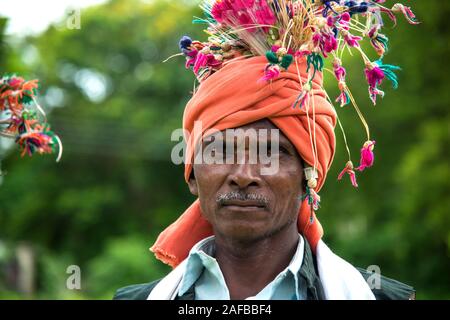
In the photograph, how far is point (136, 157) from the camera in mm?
30422

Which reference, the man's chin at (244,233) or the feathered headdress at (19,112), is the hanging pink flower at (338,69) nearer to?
the man's chin at (244,233)

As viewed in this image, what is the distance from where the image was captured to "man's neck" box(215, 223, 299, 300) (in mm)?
3590

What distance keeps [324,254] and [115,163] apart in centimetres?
2808

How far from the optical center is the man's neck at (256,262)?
359 centimetres

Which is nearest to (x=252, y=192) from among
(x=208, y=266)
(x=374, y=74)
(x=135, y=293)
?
(x=208, y=266)

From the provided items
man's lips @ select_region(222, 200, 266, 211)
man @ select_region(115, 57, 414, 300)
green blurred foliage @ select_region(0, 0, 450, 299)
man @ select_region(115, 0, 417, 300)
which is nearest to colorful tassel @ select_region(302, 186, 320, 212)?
man @ select_region(115, 0, 417, 300)

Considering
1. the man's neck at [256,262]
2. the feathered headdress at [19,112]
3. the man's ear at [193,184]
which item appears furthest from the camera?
the feathered headdress at [19,112]

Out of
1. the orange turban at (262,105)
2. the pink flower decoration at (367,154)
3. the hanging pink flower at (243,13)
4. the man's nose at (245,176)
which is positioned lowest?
the man's nose at (245,176)

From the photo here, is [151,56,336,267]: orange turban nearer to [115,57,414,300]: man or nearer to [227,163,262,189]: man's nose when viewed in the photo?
[115,57,414,300]: man

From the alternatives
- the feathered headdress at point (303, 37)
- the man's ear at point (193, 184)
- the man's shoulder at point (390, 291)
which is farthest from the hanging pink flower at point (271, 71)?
the man's shoulder at point (390, 291)

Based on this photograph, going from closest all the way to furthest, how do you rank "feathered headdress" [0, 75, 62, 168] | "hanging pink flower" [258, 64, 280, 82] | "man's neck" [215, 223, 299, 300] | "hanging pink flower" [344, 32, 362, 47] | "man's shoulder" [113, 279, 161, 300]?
"hanging pink flower" [258, 64, 280, 82] → "hanging pink flower" [344, 32, 362, 47] → "man's neck" [215, 223, 299, 300] → "man's shoulder" [113, 279, 161, 300] → "feathered headdress" [0, 75, 62, 168]

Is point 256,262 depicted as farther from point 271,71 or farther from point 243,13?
point 243,13

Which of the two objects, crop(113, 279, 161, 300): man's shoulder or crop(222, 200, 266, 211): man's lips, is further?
crop(113, 279, 161, 300): man's shoulder
